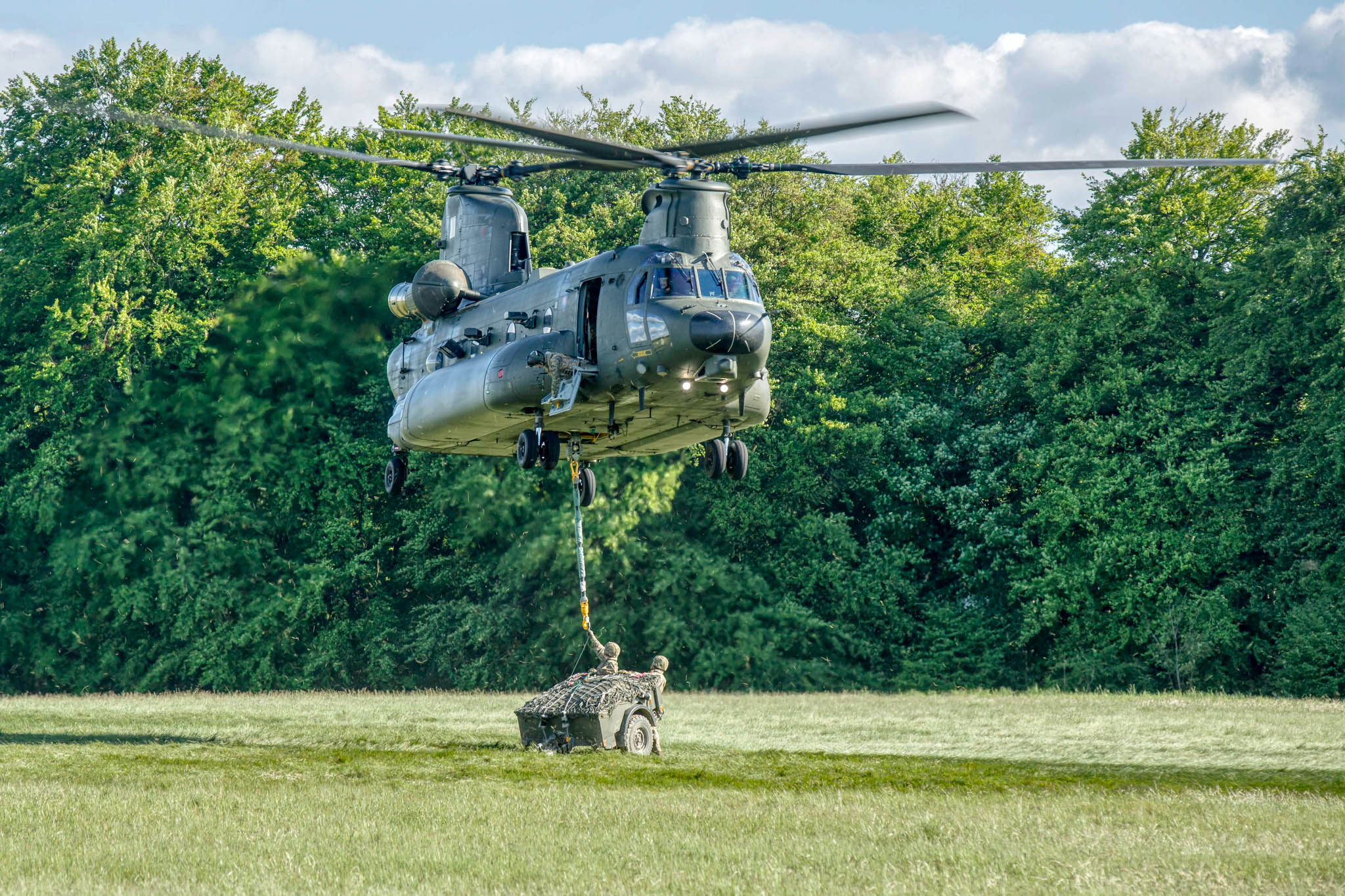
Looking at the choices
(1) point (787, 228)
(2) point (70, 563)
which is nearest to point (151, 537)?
(2) point (70, 563)

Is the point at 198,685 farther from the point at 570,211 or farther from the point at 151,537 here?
the point at 570,211

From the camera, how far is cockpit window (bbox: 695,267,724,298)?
64.2 ft

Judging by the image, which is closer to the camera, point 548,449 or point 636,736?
point 636,736

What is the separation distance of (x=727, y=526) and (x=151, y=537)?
54.2 feet

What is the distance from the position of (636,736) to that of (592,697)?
882 mm

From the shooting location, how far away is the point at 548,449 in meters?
21.5

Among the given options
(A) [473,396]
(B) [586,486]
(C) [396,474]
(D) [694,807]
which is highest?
(A) [473,396]

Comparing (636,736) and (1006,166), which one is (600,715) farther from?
(1006,166)

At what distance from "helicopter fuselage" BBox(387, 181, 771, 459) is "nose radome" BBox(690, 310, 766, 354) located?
2 centimetres

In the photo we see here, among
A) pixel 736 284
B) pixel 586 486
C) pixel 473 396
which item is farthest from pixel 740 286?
pixel 586 486

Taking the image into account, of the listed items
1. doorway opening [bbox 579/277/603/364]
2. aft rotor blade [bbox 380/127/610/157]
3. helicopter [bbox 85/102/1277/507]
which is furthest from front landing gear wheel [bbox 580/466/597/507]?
Result: aft rotor blade [bbox 380/127/610/157]

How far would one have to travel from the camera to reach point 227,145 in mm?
46562

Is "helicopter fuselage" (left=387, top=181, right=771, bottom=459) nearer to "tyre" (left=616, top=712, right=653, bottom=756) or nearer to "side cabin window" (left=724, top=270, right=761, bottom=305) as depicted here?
"side cabin window" (left=724, top=270, right=761, bottom=305)

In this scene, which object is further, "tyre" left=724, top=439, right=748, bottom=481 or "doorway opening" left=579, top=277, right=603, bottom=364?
"tyre" left=724, top=439, right=748, bottom=481
